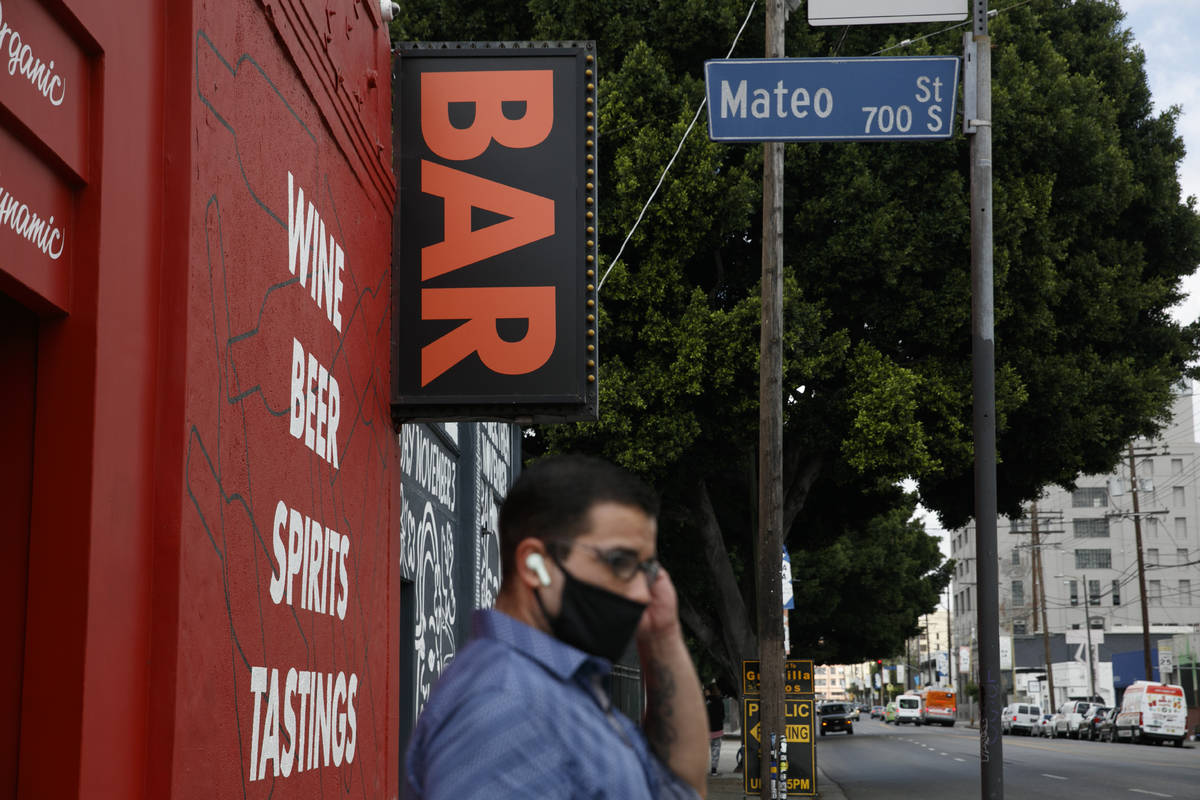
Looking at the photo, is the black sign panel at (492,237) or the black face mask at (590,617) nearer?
the black face mask at (590,617)

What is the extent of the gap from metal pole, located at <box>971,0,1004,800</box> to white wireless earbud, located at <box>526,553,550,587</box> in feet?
22.1

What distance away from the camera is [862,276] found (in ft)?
58.0

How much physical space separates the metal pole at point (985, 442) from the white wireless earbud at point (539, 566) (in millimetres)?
6734

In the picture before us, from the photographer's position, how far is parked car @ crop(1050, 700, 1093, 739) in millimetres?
53125

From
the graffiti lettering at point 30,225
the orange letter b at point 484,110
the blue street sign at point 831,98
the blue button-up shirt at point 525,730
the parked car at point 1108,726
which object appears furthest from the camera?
the parked car at point 1108,726

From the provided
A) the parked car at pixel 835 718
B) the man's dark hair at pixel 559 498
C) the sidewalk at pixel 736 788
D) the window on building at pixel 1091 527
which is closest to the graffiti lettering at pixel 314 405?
the man's dark hair at pixel 559 498

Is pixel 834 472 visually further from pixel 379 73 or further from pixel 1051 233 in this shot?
pixel 379 73

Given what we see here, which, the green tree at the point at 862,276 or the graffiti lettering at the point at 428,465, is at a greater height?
the green tree at the point at 862,276

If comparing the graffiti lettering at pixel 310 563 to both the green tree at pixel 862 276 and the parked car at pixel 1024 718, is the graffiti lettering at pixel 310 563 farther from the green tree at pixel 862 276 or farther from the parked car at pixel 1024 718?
the parked car at pixel 1024 718

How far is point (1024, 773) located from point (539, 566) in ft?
86.3

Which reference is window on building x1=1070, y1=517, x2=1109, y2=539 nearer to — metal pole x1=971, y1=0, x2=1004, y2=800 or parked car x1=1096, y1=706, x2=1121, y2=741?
parked car x1=1096, y1=706, x2=1121, y2=741

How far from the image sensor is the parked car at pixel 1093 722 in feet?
165

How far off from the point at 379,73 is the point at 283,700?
12.3 ft

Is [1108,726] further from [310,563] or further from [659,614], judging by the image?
[659,614]
